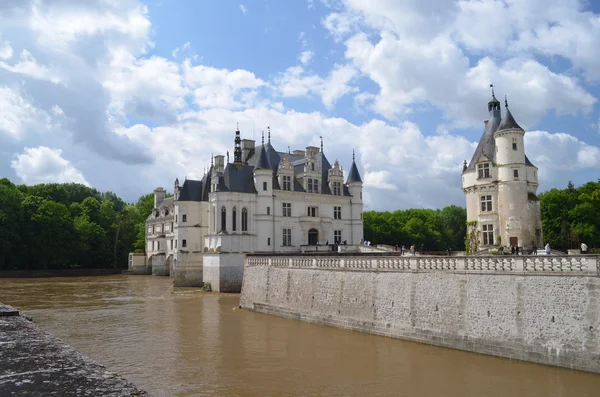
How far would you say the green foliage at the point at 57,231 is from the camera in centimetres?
5272

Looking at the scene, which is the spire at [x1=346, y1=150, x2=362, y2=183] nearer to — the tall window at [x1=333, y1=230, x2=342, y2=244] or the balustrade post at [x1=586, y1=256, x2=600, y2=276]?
the tall window at [x1=333, y1=230, x2=342, y2=244]

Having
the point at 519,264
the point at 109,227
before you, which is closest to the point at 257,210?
the point at 519,264

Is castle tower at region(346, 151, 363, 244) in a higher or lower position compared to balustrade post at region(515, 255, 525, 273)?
higher

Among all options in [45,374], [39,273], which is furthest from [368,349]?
[39,273]

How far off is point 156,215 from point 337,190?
29.1m

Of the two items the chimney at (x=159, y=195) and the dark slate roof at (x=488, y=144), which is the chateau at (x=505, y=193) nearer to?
the dark slate roof at (x=488, y=144)

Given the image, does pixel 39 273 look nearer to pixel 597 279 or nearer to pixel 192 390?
pixel 192 390

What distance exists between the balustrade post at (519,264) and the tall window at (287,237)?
2573 cm

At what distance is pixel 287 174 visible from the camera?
127 feet

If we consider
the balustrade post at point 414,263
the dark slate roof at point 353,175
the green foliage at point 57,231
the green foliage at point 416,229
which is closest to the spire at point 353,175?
the dark slate roof at point 353,175

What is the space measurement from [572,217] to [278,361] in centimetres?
3387

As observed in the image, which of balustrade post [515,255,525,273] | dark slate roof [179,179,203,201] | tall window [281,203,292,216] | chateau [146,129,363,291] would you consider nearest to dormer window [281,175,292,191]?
chateau [146,129,363,291]

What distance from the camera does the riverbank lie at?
51.6m

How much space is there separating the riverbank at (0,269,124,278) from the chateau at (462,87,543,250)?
152 feet
